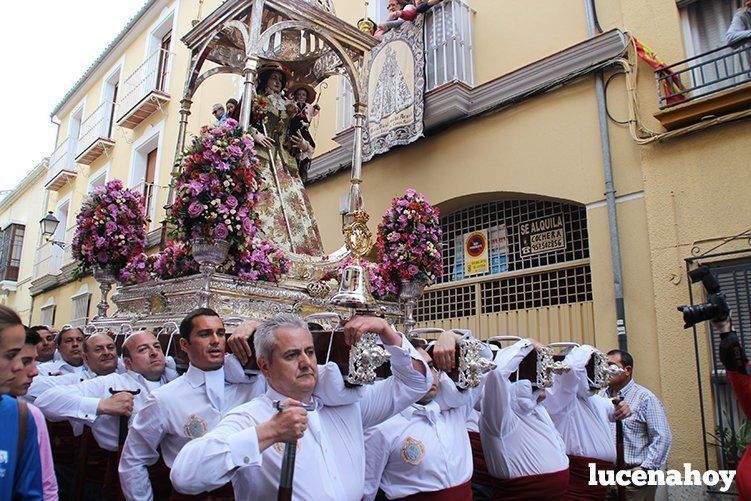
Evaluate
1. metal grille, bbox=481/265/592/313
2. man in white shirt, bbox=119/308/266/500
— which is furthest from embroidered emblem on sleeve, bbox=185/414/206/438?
metal grille, bbox=481/265/592/313

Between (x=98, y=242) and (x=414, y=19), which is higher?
(x=414, y=19)

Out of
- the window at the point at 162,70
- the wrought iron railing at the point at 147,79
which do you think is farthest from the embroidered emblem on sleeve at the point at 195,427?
the window at the point at 162,70

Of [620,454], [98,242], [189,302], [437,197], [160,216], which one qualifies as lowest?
[620,454]

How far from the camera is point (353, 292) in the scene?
109 inches

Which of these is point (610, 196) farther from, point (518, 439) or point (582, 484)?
point (518, 439)

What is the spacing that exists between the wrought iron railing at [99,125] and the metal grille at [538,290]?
39.3ft

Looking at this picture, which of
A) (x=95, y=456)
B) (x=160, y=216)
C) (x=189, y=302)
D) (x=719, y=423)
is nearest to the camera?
(x=95, y=456)

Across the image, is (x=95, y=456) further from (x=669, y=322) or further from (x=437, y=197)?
(x=437, y=197)

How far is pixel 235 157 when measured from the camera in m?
4.47

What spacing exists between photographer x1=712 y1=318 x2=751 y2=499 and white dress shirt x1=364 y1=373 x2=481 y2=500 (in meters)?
1.16

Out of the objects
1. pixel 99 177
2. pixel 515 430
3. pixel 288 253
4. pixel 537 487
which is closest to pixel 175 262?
pixel 288 253

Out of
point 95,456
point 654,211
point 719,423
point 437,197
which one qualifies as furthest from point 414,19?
point 95,456

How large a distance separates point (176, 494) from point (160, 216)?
453 inches

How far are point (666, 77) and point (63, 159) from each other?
16966mm
